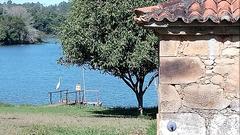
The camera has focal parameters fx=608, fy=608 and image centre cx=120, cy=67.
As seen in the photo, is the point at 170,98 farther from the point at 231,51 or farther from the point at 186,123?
the point at 231,51

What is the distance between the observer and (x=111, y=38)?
24.0 meters

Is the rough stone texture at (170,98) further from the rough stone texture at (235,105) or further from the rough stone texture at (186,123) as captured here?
the rough stone texture at (235,105)

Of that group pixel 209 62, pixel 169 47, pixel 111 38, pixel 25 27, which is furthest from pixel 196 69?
pixel 25 27

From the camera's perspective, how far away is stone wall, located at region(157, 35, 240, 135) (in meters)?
7.72

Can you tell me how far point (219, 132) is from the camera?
782 centimetres

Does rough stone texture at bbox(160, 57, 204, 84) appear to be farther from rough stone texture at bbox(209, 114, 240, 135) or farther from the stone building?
rough stone texture at bbox(209, 114, 240, 135)

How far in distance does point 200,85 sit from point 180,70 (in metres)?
0.32

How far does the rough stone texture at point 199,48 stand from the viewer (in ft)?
25.3

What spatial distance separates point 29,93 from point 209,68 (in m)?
39.3

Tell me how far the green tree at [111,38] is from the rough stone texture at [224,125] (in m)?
15.2

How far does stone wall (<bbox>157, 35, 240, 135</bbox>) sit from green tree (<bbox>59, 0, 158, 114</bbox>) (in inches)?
594

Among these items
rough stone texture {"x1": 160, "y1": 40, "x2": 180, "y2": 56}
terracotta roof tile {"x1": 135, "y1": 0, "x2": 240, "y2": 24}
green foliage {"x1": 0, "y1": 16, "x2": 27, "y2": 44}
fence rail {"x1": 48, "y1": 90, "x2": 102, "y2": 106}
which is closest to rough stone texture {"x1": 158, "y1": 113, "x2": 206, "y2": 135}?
rough stone texture {"x1": 160, "y1": 40, "x2": 180, "y2": 56}

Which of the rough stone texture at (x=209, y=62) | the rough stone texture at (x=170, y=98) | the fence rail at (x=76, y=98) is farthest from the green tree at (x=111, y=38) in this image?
the rough stone texture at (x=209, y=62)

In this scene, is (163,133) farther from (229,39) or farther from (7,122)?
(7,122)
